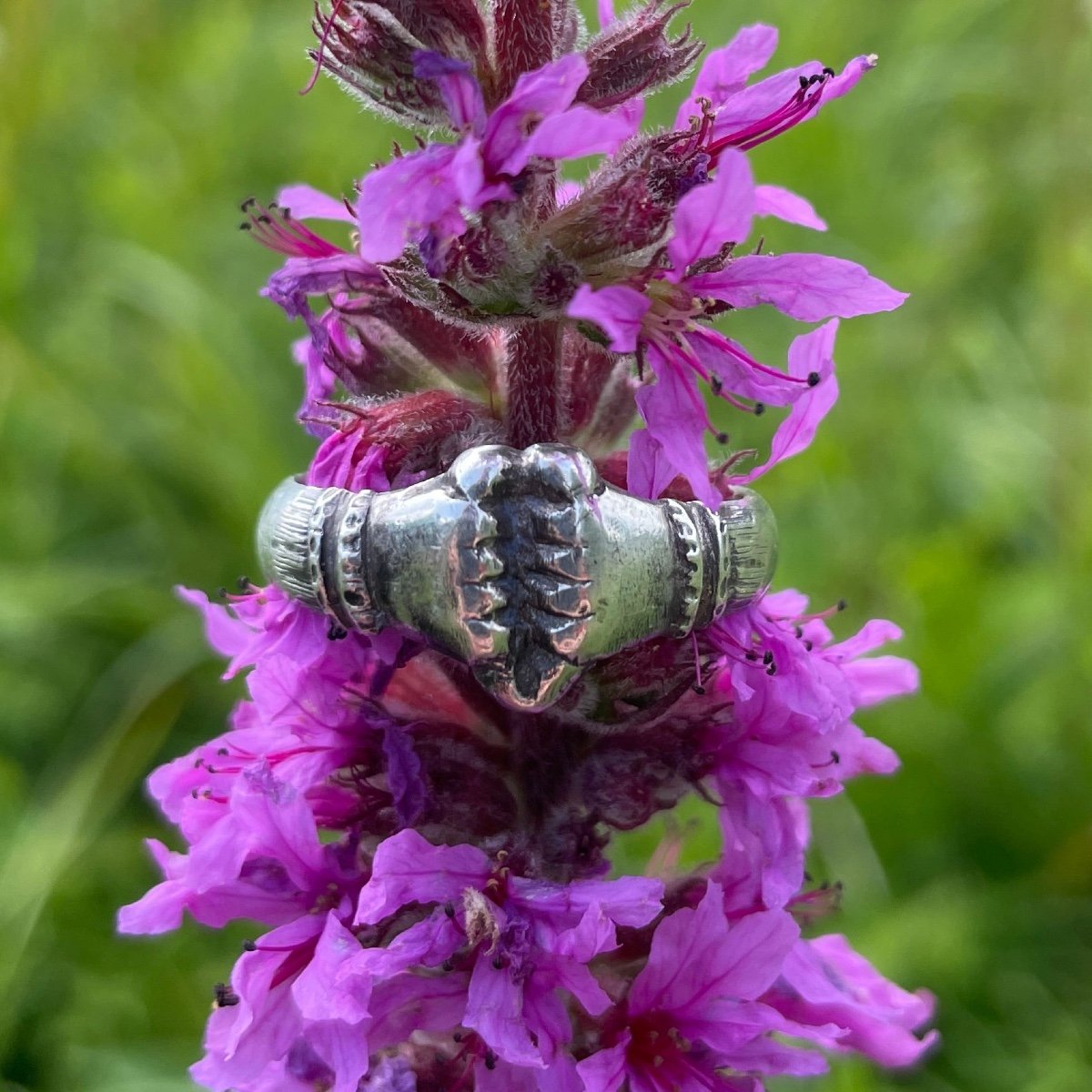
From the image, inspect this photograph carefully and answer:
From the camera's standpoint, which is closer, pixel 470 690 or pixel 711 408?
pixel 470 690

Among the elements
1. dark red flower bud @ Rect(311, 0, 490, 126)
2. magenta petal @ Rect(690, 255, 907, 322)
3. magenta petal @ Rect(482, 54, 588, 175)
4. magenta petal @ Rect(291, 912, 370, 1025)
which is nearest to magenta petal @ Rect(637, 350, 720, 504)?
magenta petal @ Rect(690, 255, 907, 322)

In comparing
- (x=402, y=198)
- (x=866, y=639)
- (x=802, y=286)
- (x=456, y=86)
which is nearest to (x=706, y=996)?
(x=866, y=639)

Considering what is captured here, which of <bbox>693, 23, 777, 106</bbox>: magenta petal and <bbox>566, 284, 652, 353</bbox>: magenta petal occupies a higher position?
<bbox>693, 23, 777, 106</bbox>: magenta petal

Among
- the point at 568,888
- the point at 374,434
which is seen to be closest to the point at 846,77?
the point at 374,434

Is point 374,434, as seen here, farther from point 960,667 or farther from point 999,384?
point 999,384

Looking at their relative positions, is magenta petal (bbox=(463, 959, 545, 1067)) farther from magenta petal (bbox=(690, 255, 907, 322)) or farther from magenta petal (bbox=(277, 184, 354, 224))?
magenta petal (bbox=(277, 184, 354, 224))

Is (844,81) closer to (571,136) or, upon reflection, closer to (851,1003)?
(571,136)

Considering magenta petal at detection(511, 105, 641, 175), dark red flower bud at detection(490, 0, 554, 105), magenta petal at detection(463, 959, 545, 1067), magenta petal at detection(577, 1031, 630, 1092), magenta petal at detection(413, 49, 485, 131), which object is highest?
dark red flower bud at detection(490, 0, 554, 105)
